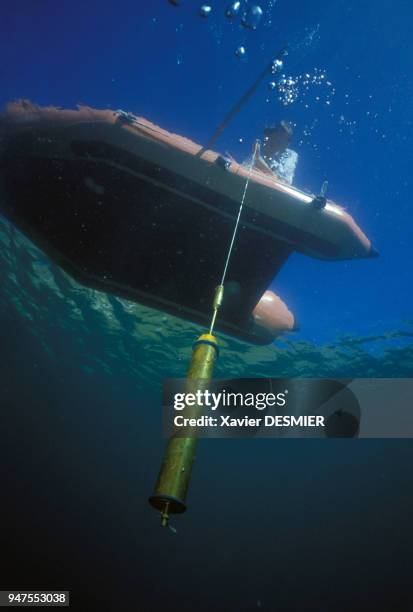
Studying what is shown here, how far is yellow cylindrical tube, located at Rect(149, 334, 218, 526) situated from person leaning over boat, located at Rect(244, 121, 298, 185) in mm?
4949

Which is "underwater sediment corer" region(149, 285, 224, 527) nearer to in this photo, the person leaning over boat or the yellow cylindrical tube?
the yellow cylindrical tube

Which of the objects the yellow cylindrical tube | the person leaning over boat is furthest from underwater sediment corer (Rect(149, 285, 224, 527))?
the person leaning over boat

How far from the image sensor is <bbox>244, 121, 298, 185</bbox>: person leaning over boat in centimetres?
602

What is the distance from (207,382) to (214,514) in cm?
4650

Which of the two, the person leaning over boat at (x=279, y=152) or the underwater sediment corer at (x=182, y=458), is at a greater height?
the person leaning over boat at (x=279, y=152)

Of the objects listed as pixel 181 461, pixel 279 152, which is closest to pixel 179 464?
pixel 181 461

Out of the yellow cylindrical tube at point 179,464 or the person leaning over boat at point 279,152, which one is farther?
the person leaning over boat at point 279,152

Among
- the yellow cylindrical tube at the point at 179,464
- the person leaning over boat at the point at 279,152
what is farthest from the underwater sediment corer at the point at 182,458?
the person leaning over boat at the point at 279,152

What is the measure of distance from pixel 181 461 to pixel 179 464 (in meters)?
0.02

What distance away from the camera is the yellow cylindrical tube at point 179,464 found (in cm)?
161

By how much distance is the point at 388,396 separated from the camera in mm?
18281

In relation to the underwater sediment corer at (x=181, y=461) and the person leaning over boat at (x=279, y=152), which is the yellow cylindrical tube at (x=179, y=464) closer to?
the underwater sediment corer at (x=181, y=461)

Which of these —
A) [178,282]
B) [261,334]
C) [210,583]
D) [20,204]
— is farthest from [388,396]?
[210,583]

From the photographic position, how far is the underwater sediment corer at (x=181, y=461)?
5.28 feet
